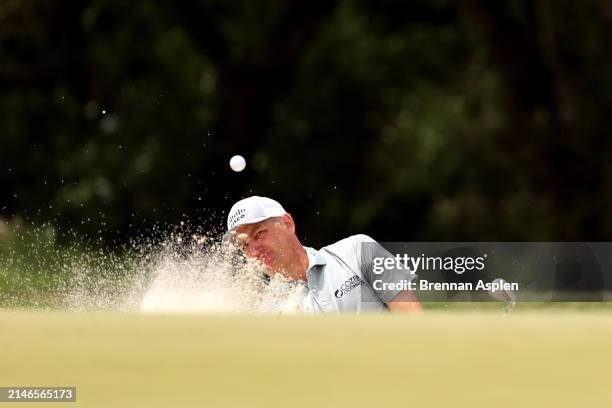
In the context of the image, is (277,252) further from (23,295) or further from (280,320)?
(280,320)

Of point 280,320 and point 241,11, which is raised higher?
point 241,11

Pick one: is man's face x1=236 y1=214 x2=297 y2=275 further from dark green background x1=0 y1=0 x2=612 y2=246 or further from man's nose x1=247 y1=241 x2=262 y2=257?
dark green background x1=0 y1=0 x2=612 y2=246

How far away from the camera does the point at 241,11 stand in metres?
18.7

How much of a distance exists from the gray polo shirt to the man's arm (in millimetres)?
26

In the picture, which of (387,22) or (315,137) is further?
(315,137)

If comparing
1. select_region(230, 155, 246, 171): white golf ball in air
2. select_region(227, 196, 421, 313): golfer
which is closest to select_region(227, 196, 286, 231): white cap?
select_region(227, 196, 421, 313): golfer

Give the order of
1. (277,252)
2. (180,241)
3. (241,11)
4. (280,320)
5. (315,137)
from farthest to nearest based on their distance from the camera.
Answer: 1. (315,137)
2. (241,11)
3. (180,241)
4. (277,252)
5. (280,320)

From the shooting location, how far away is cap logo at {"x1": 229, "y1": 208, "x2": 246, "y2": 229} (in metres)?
4.14

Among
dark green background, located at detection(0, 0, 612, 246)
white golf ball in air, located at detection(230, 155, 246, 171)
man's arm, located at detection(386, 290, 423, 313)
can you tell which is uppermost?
dark green background, located at detection(0, 0, 612, 246)

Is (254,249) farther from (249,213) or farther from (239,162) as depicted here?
(239,162)

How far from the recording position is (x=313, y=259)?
424 cm

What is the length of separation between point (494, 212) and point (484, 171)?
2.54 feet

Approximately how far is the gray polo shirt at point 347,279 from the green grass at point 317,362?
196cm

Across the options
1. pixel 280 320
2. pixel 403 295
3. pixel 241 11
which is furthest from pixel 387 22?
A: pixel 280 320
